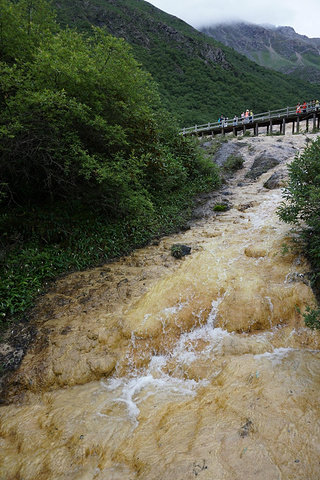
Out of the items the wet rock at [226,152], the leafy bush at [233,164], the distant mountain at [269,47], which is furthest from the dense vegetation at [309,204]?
the distant mountain at [269,47]

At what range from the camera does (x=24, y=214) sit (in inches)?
334

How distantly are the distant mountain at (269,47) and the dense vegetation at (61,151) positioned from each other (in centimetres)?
11866

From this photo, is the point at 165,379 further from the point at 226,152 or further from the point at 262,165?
the point at 226,152

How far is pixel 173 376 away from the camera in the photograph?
203 inches

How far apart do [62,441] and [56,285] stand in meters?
4.10

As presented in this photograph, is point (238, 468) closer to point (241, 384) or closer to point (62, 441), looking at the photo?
point (241, 384)

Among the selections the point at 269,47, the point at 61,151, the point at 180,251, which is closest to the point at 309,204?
the point at 180,251

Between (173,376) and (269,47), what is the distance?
18628 centimetres

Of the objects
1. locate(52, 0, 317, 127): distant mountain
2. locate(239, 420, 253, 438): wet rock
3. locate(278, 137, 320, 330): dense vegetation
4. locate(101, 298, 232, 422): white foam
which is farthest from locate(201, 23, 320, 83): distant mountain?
locate(239, 420, 253, 438): wet rock

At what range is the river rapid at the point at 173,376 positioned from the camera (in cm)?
361

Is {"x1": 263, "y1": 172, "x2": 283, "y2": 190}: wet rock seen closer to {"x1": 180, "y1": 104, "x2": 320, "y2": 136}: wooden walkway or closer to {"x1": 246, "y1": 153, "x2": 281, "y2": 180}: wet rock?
{"x1": 246, "y1": 153, "x2": 281, "y2": 180}: wet rock

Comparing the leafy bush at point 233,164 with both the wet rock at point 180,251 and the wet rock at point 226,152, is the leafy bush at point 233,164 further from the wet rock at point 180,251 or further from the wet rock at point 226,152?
the wet rock at point 180,251

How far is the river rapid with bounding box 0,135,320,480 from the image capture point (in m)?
3.61

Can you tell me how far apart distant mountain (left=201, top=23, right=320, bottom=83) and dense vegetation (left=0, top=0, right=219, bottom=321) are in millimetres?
118657
